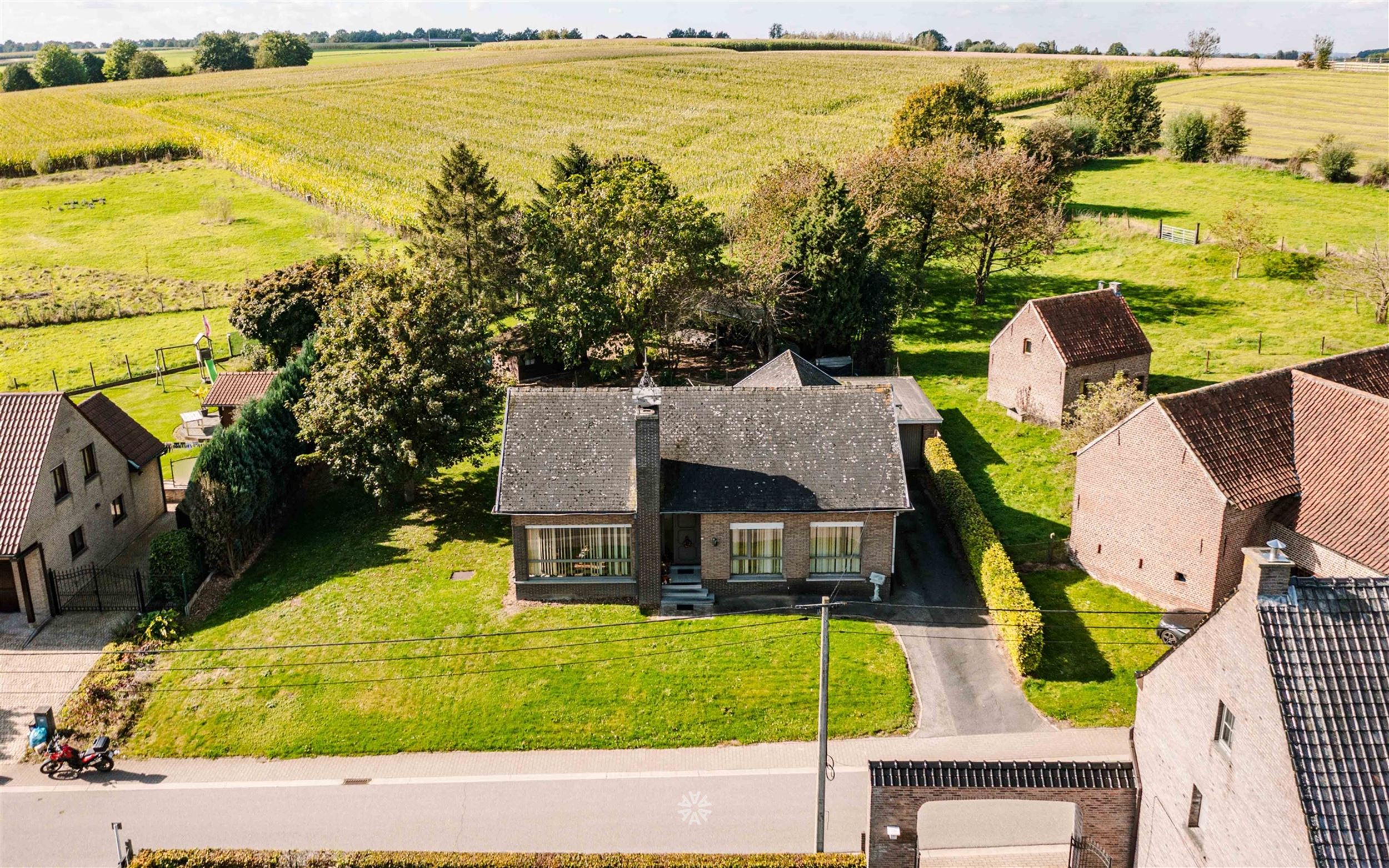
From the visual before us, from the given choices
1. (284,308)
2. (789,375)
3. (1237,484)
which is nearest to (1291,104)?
(789,375)

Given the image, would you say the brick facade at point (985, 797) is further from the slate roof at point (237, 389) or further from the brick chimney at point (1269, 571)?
the slate roof at point (237, 389)

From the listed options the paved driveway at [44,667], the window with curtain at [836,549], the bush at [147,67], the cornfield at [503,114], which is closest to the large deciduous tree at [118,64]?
the bush at [147,67]

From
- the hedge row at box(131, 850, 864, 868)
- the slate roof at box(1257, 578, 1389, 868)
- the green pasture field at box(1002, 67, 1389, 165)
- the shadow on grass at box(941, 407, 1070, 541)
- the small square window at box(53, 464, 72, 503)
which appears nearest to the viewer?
the slate roof at box(1257, 578, 1389, 868)

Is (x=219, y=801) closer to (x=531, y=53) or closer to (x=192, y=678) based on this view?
(x=192, y=678)

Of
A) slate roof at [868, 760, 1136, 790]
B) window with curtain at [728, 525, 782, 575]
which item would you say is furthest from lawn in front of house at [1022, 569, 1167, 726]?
window with curtain at [728, 525, 782, 575]

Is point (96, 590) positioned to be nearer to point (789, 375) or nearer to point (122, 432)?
point (122, 432)

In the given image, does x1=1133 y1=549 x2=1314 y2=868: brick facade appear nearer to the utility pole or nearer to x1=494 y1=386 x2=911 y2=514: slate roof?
the utility pole
